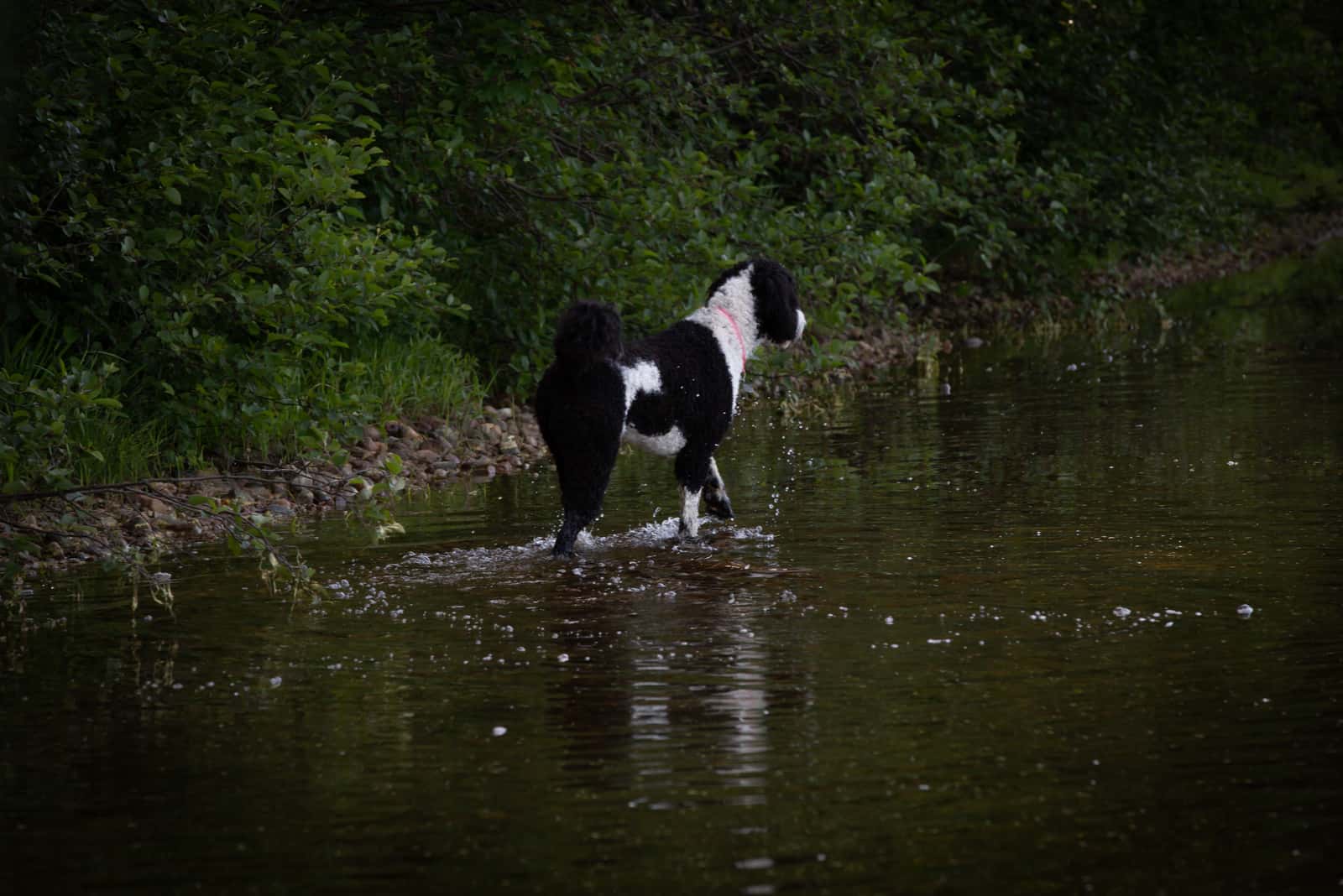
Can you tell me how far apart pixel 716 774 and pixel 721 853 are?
2.10 ft

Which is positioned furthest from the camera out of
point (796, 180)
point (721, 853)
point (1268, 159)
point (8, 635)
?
point (1268, 159)

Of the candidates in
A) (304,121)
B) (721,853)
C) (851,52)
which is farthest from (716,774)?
(851,52)

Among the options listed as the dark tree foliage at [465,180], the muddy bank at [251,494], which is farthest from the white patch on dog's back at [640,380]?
the dark tree foliage at [465,180]

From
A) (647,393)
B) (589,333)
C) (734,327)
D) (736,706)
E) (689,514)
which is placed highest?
(734,327)

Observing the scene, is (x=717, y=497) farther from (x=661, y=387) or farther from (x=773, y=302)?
(x=773, y=302)

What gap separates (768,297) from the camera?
32.6 ft

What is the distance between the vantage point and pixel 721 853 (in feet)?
14.4

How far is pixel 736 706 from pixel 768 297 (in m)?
4.50

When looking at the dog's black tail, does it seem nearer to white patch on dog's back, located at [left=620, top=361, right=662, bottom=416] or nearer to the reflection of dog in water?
the reflection of dog in water

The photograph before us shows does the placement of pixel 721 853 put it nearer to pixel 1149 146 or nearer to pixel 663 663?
pixel 663 663

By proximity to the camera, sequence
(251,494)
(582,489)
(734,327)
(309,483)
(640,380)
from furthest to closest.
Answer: (309,483) < (251,494) < (734,327) < (640,380) < (582,489)

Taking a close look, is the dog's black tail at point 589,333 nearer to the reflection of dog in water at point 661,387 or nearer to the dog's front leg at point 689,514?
the reflection of dog in water at point 661,387

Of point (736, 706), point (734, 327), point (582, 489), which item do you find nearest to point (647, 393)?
point (582, 489)

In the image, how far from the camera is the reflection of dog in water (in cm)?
862
